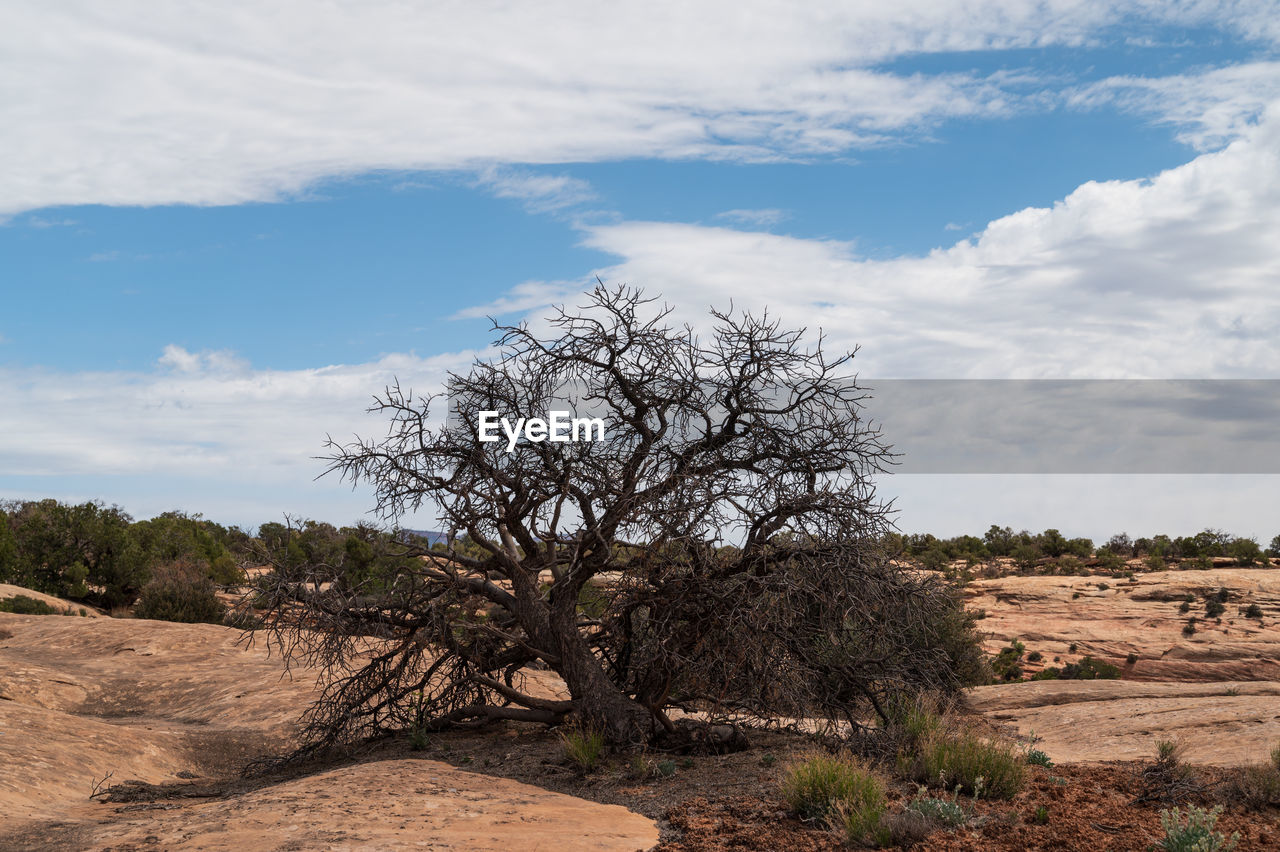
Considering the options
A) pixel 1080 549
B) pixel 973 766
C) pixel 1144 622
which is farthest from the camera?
pixel 1080 549

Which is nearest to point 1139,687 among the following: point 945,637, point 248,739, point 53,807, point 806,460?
point 945,637

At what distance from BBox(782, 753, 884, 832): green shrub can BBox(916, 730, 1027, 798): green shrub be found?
3.02ft

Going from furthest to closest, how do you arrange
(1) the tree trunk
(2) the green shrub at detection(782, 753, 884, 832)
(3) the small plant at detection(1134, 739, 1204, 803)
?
(1) the tree trunk
(3) the small plant at detection(1134, 739, 1204, 803)
(2) the green shrub at detection(782, 753, 884, 832)

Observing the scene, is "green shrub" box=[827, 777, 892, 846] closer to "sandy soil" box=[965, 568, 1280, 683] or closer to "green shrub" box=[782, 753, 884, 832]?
"green shrub" box=[782, 753, 884, 832]

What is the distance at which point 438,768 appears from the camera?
10453 mm

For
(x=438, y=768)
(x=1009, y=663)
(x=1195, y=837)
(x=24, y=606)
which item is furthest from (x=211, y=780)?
(x=24, y=606)

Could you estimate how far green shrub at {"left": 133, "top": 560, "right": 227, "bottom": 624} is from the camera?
26.7 m

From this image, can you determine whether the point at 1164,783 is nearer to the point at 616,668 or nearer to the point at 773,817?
the point at 773,817

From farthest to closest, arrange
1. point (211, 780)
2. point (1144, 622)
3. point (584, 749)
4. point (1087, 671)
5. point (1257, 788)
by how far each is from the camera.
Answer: point (1144, 622), point (1087, 671), point (211, 780), point (584, 749), point (1257, 788)

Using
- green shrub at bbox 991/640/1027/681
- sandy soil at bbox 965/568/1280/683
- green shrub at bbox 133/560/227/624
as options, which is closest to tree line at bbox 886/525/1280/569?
sandy soil at bbox 965/568/1280/683

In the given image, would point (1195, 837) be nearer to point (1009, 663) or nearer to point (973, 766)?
point (973, 766)

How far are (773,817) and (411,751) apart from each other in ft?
18.7

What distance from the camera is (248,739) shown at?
47.8ft
